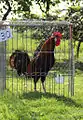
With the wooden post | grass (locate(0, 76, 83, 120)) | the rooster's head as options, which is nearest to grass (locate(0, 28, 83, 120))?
grass (locate(0, 76, 83, 120))

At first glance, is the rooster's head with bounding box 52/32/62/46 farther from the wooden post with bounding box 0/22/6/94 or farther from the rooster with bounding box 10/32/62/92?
the wooden post with bounding box 0/22/6/94

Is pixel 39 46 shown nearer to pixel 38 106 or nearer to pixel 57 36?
pixel 57 36

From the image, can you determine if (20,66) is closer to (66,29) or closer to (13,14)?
(66,29)

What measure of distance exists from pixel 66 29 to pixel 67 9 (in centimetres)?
1513

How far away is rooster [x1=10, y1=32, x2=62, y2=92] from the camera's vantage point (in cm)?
865

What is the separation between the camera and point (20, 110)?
635 centimetres

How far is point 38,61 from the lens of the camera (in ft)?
28.8

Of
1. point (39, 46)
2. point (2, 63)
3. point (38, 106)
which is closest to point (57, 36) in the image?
point (39, 46)

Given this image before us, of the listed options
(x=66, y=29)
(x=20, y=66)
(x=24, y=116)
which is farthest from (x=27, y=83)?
(x=24, y=116)

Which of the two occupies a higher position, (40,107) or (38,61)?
(38,61)

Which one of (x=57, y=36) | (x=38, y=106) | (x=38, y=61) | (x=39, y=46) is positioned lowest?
(x=38, y=106)

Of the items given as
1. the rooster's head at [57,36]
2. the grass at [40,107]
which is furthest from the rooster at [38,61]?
the grass at [40,107]

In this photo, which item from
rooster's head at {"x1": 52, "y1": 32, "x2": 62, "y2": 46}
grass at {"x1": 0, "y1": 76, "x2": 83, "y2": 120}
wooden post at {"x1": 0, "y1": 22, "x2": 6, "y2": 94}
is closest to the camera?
grass at {"x1": 0, "y1": 76, "x2": 83, "y2": 120}

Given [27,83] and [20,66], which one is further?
[27,83]
